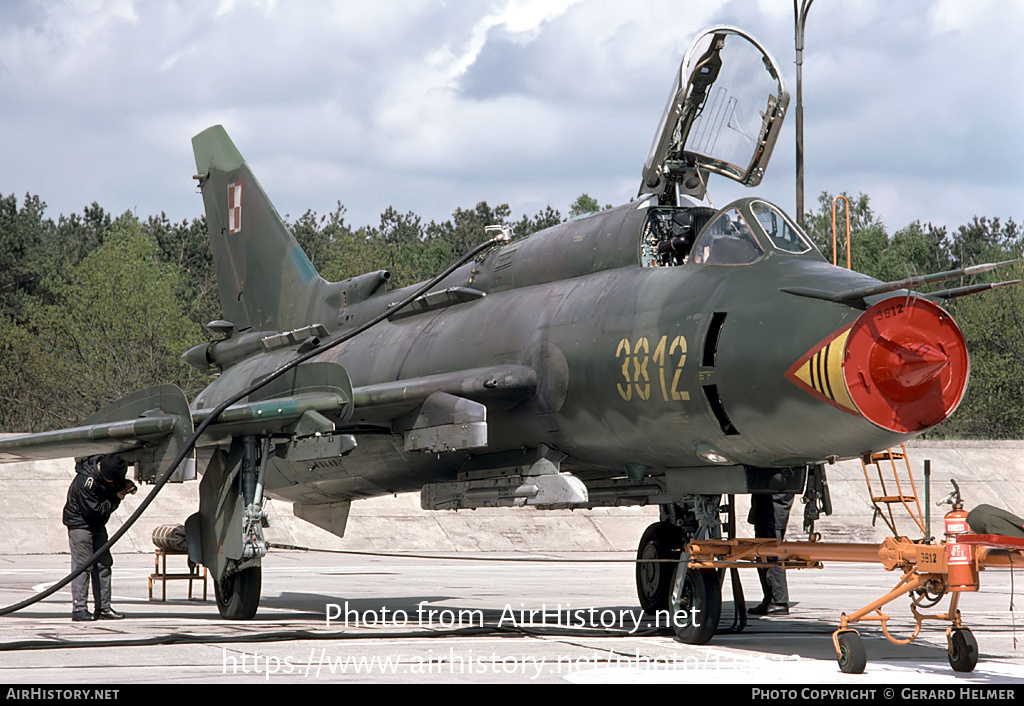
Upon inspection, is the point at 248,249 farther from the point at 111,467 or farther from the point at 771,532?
the point at 771,532

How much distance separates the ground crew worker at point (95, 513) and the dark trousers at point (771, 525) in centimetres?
668

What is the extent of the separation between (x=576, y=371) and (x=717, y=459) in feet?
4.82

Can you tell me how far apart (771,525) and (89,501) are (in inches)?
284

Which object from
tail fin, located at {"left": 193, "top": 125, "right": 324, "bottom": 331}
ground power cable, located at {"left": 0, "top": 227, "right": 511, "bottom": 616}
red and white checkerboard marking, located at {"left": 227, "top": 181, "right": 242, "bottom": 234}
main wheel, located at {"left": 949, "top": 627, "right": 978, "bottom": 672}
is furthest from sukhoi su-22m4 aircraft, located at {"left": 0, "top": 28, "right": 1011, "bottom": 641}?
red and white checkerboard marking, located at {"left": 227, "top": 181, "right": 242, "bottom": 234}

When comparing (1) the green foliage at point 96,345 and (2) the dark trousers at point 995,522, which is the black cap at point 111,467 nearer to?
(2) the dark trousers at point 995,522

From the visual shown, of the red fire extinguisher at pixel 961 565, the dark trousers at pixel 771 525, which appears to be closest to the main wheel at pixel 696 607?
the red fire extinguisher at pixel 961 565

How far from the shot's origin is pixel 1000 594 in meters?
15.6

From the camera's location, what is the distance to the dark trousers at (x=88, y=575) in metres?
11.7

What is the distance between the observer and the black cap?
1203 centimetres

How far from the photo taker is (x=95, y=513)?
12.0 metres

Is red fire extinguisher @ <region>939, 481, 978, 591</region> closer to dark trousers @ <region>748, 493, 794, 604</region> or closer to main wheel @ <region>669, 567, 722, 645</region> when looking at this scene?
main wheel @ <region>669, 567, 722, 645</region>

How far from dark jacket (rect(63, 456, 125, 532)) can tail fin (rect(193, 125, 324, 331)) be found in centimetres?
360

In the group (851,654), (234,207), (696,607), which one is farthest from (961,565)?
(234,207)

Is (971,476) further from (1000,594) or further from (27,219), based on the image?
(27,219)
